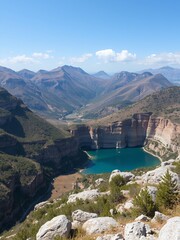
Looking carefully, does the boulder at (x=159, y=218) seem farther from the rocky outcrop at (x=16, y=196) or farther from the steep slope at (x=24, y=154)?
the steep slope at (x=24, y=154)

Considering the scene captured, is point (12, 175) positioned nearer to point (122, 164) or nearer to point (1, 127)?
point (1, 127)

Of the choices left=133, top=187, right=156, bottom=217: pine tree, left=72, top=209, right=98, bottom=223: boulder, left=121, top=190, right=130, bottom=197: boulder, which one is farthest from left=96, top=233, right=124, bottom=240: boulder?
left=121, top=190, right=130, bottom=197: boulder

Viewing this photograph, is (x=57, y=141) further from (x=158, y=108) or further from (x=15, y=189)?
(x=158, y=108)

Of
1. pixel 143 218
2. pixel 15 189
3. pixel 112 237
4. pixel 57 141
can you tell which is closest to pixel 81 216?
pixel 143 218

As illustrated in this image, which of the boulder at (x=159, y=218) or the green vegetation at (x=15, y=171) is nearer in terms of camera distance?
the boulder at (x=159, y=218)

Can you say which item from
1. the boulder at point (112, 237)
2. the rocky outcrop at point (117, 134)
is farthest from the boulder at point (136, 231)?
the rocky outcrop at point (117, 134)

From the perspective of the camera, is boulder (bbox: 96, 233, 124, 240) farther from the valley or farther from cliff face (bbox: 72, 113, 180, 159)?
cliff face (bbox: 72, 113, 180, 159)
